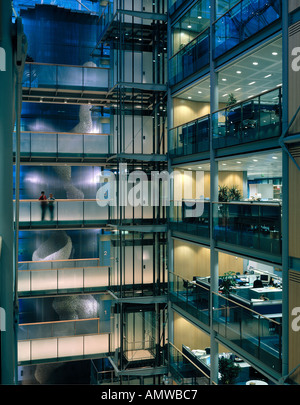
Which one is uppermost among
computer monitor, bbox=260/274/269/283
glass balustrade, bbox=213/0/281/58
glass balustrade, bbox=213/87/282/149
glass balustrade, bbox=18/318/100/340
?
glass balustrade, bbox=213/0/281/58

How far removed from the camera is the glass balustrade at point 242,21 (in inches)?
354

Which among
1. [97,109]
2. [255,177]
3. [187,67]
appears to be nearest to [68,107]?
[97,109]

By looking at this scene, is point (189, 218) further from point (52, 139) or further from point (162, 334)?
point (52, 139)

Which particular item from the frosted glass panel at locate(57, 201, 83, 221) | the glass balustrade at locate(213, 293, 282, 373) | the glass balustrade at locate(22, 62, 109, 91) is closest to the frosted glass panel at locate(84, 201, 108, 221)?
the frosted glass panel at locate(57, 201, 83, 221)

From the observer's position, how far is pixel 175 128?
14289 mm

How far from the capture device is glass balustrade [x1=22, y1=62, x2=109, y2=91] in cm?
1569

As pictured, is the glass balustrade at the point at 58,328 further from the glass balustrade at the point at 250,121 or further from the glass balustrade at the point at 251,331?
the glass balustrade at the point at 250,121

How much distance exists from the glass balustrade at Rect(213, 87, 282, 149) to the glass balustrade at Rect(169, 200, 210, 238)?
1915 mm

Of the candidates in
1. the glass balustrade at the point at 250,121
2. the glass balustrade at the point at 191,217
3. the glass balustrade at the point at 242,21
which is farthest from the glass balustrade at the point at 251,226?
the glass balustrade at the point at 242,21

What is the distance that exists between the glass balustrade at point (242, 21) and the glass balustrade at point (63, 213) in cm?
732

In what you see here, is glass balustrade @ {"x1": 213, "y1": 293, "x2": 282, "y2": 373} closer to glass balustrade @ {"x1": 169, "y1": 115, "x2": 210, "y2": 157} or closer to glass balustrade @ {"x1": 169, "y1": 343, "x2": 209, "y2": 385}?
glass balustrade @ {"x1": 169, "y1": 343, "x2": 209, "y2": 385}

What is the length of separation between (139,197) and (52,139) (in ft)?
13.1

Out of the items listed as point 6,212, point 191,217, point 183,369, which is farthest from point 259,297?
point 6,212

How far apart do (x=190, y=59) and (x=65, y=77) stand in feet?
17.0
